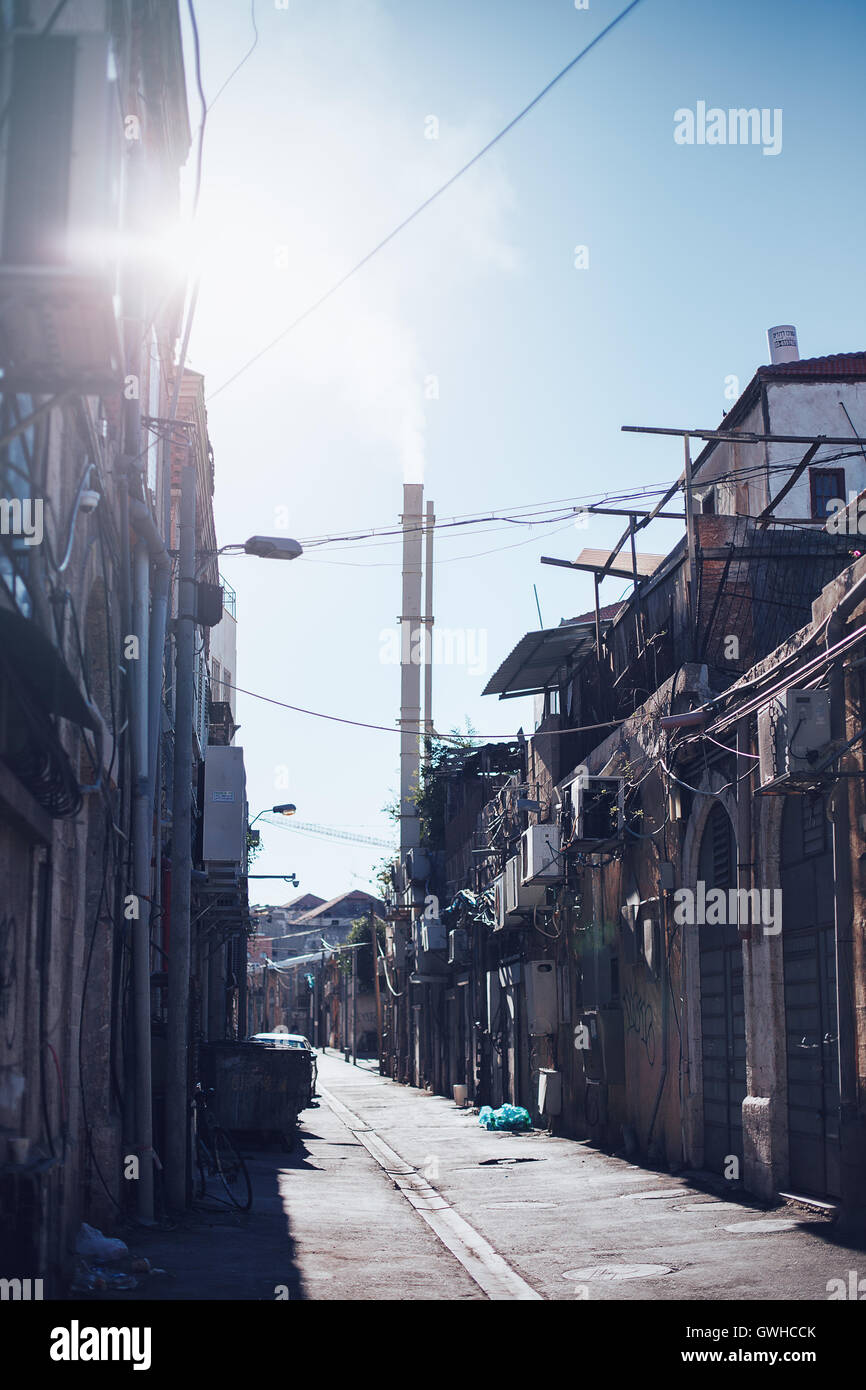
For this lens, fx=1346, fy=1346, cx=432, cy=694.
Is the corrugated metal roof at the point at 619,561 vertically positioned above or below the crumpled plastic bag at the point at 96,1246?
above

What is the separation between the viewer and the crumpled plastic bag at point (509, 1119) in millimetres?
21750

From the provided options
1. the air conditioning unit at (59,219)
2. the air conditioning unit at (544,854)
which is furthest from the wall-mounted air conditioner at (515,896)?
the air conditioning unit at (59,219)

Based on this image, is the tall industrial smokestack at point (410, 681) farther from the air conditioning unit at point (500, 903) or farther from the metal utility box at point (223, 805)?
the metal utility box at point (223, 805)

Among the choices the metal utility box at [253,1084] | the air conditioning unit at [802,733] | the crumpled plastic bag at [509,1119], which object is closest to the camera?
the air conditioning unit at [802,733]

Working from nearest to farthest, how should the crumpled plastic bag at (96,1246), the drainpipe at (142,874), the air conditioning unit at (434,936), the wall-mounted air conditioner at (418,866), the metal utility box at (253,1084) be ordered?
the crumpled plastic bag at (96,1246) < the drainpipe at (142,874) < the metal utility box at (253,1084) < the air conditioning unit at (434,936) < the wall-mounted air conditioner at (418,866)

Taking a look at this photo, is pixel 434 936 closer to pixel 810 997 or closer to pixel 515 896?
pixel 515 896

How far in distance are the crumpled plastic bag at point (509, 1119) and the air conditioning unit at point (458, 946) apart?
973cm

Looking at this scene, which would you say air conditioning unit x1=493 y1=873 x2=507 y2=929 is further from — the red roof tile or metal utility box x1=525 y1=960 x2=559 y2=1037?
the red roof tile

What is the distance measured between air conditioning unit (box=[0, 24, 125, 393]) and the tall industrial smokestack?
1451 inches

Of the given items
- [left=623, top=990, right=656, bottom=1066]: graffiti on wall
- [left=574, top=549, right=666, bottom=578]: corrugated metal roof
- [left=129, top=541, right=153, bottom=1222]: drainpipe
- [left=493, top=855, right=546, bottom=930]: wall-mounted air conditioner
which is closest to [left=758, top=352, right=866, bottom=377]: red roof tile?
[left=574, top=549, right=666, bottom=578]: corrugated metal roof

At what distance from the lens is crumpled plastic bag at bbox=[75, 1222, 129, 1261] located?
866 centimetres

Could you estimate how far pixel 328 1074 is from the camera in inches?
1855
